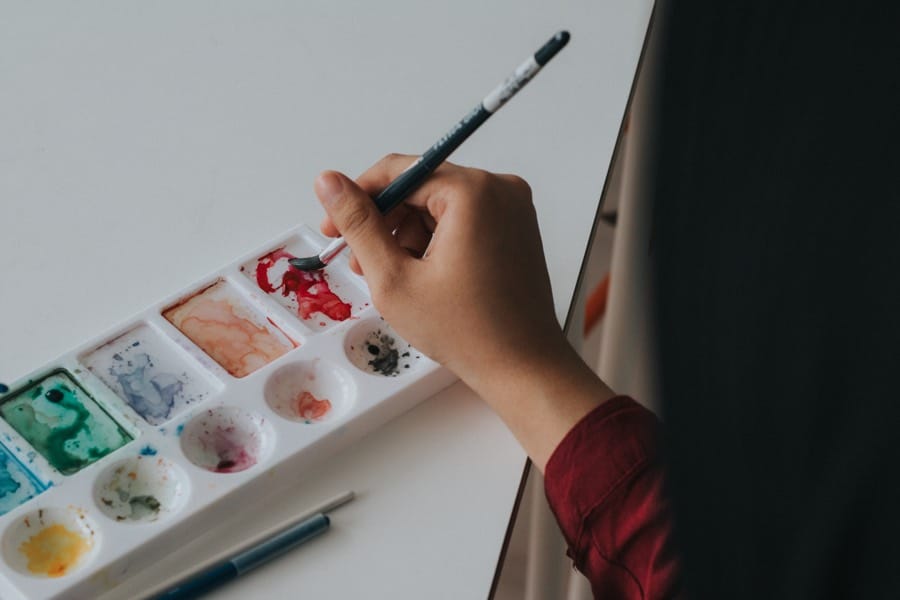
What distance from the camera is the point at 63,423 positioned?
733 millimetres

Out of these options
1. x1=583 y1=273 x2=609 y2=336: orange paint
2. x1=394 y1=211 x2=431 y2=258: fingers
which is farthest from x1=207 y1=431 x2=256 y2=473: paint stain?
x1=583 y1=273 x2=609 y2=336: orange paint

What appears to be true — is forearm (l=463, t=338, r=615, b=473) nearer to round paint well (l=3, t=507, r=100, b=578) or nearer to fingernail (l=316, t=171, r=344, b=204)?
fingernail (l=316, t=171, r=344, b=204)

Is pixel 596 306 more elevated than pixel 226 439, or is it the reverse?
pixel 596 306

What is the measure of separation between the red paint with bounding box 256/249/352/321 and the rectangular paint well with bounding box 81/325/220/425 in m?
0.09

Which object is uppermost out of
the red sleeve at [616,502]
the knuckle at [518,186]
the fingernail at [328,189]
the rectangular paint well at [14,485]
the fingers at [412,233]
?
the fingernail at [328,189]

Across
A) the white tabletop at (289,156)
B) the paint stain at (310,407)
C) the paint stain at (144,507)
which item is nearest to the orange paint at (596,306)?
the white tabletop at (289,156)

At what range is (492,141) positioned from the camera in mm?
994

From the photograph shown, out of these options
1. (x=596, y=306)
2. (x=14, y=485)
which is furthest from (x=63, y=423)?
(x=596, y=306)

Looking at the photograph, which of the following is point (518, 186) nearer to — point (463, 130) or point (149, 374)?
point (463, 130)

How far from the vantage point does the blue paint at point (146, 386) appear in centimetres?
75

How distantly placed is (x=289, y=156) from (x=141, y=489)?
37 centimetres

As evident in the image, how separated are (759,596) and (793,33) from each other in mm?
334

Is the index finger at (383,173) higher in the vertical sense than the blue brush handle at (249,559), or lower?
higher

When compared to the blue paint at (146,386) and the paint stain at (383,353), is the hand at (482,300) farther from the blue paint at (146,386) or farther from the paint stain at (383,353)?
the blue paint at (146,386)
